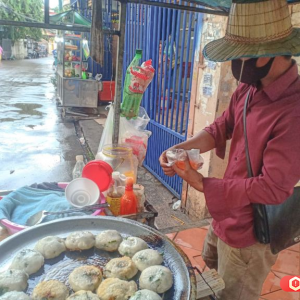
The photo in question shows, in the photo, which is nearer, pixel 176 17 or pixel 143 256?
pixel 143 256

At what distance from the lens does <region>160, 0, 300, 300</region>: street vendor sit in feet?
4.09

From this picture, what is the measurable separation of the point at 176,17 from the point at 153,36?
2.11 feet

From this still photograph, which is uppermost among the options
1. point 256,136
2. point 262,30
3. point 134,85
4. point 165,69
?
point 262,30

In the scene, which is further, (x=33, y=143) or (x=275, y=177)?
(x=33, y=143)

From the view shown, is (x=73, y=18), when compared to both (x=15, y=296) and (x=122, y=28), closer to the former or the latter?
(x=122, y=28)

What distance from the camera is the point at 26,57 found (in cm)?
3759

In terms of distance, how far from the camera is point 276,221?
4.89ft

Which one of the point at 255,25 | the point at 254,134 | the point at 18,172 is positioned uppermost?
the point at 255,25

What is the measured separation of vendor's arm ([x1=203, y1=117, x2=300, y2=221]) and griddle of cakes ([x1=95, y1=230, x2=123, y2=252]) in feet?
1.84

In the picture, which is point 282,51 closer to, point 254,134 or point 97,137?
point 254,134

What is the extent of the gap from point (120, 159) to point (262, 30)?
4.63 ft

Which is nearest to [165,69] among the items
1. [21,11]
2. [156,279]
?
[156,279]

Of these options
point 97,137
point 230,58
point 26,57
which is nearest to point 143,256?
point 230,58

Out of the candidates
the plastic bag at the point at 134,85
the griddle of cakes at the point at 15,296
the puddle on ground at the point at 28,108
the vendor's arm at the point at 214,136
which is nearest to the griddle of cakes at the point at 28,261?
the griddle of cakes at the point at 15,296
